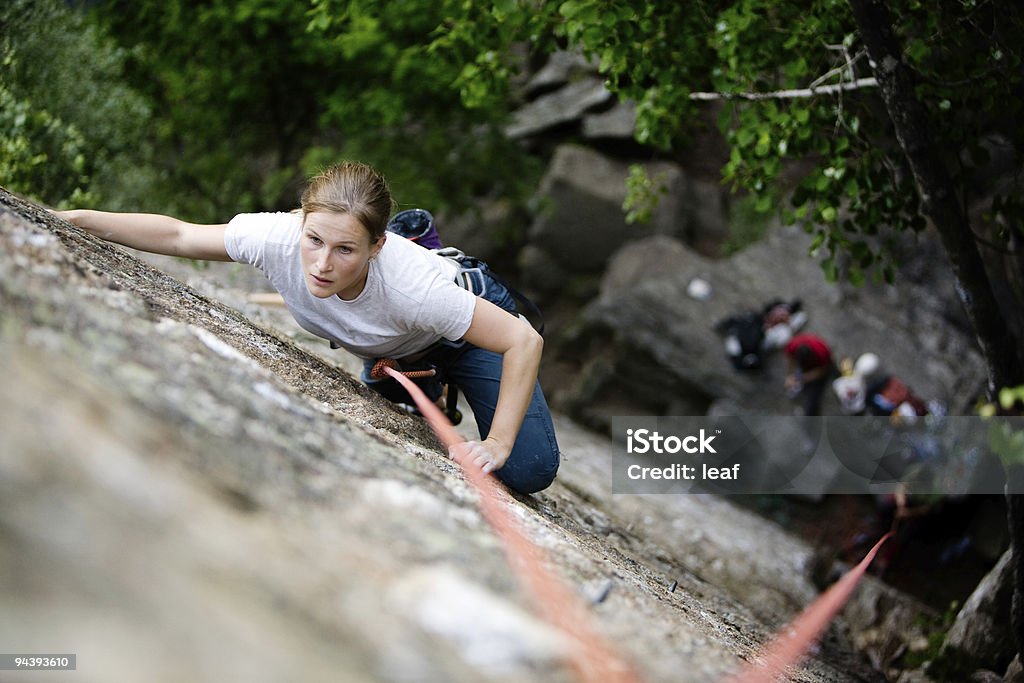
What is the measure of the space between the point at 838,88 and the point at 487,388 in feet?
8.96

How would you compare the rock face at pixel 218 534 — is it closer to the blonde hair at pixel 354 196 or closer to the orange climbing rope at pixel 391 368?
the blonde hair at pixel 354 196

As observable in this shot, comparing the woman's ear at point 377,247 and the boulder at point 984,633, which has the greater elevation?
the woman's ear at point 377,247

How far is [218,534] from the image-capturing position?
158cm

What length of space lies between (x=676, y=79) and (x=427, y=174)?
8.05 metres

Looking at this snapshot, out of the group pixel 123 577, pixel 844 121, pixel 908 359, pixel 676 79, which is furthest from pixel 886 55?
pixel 908 359

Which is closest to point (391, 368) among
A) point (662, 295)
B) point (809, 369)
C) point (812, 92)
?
point (812, 92)

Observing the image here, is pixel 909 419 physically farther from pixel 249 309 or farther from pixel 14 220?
pixel 14 220

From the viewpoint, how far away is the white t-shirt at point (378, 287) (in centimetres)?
354

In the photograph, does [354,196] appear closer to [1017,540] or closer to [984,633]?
[1017,540]

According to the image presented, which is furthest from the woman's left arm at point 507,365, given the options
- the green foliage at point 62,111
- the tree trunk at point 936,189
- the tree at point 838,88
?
the green foliage at point 62,111

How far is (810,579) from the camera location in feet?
28.3

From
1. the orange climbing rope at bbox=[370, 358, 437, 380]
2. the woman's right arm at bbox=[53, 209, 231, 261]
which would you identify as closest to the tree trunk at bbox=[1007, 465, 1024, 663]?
the orange climbing rope at bbox=[370, 358, 437, 380]

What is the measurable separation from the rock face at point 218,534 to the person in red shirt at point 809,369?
879cm

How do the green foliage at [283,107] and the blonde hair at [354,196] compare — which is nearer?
the blonde hair at [354,196]
